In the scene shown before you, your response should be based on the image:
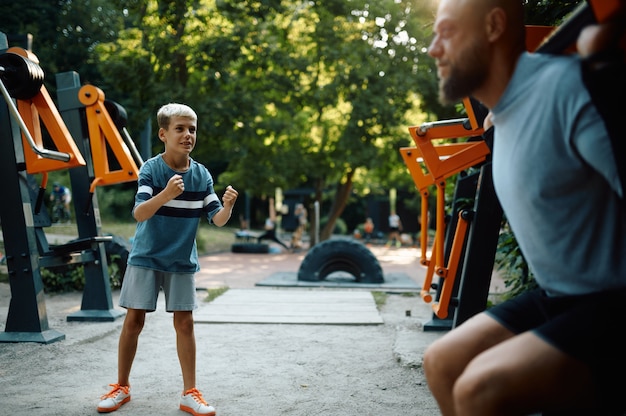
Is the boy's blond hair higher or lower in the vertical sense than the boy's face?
higher

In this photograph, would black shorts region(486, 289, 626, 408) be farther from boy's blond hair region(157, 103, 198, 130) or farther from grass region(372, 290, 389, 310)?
grass region(372, 290, 389, 310)

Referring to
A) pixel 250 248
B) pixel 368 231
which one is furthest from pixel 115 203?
pixel 368 231

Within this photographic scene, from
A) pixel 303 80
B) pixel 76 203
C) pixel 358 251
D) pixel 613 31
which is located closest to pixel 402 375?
pixel 613 31

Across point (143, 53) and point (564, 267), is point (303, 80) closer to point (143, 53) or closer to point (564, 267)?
point (143, 53)

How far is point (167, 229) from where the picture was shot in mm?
3379

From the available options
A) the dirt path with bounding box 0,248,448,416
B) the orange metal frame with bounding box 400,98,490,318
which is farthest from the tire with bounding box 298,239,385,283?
the orange metal frame with bounding box 400,98,490,318

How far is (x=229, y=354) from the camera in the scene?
4.94m

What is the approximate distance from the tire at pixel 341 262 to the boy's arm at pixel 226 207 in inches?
250

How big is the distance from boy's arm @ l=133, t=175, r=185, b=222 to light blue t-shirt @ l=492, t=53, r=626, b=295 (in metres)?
1.81

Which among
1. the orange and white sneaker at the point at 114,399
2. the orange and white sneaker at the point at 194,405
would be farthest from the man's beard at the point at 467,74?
the orange and white sneaker at the point at 114,399

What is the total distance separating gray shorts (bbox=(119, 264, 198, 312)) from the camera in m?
3.39

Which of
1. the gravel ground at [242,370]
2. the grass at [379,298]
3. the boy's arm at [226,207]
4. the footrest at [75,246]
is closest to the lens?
the boy's arm at [226,207]

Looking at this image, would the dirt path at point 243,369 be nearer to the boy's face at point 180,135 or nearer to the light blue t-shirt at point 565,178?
the boy's face at point 180,135

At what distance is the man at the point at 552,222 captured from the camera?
1406 mm
